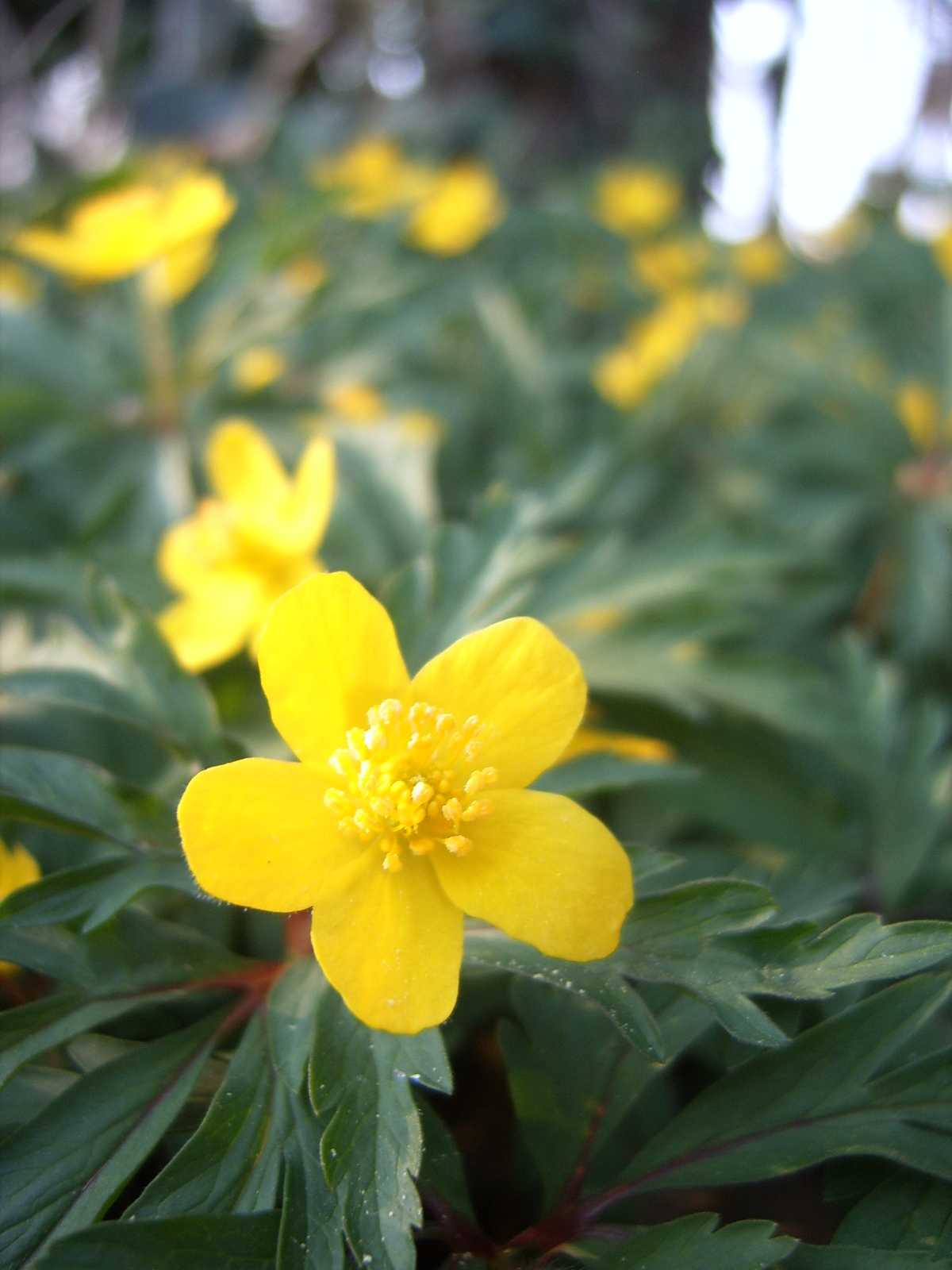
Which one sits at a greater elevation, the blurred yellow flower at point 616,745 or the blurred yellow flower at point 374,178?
the blurred yellow flower at point 374,178

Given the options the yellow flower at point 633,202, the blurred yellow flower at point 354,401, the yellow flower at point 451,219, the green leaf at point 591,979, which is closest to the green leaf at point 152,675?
the green leaf at point 591,979

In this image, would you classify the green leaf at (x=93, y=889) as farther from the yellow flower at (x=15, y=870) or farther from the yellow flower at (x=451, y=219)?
the yellow flower at (x=451, y=219)

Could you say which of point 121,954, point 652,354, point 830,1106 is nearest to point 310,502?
point 121,954

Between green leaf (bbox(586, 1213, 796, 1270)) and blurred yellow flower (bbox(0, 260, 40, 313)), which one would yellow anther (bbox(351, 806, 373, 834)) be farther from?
blurred yellow flower (bbox(0, 260, 40, 313))

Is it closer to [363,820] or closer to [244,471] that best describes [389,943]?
[363,820]

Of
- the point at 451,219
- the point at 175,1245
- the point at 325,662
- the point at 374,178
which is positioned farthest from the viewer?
the point at 374,178
